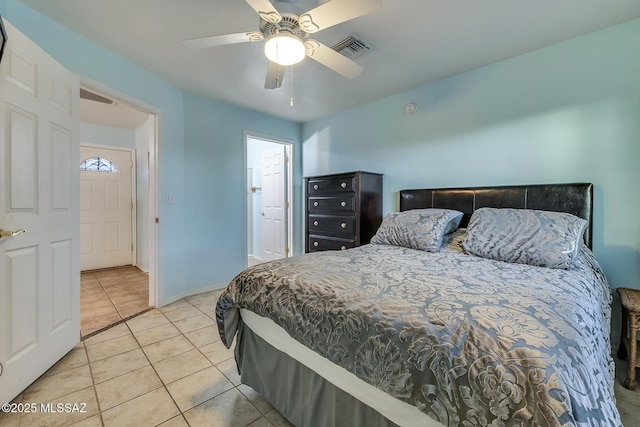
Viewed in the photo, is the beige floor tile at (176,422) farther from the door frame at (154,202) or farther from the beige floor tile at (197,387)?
the door frame at (154,202)

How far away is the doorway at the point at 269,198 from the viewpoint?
429 cm

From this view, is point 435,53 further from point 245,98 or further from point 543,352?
point 543,352

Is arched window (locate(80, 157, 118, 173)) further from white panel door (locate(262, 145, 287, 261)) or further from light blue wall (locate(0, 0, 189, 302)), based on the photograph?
white panel door (locate(262, 145, 287, 261))

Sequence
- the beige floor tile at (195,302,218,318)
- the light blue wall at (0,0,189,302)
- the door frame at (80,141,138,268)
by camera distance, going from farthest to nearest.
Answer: the door frame at (80,141,138,268) < the beige floor tile at (195,302,218,318) < the light blue wall at (0,0,189,302)

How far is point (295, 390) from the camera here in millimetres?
1298

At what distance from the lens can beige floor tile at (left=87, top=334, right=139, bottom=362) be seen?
195 centimetres

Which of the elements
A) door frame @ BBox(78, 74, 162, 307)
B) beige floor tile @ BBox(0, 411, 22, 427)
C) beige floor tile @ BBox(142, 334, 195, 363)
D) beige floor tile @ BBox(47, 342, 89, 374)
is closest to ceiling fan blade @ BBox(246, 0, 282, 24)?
door frame @ BBox(78, 74, 162, 307)

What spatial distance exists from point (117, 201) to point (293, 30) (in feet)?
14.6

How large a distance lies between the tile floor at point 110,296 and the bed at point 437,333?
1.78m

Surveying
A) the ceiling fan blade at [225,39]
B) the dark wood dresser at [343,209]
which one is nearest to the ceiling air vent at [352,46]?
the ceiling fan blade at [225,39]

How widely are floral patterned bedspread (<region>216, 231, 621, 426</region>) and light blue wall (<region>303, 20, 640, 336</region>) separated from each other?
88cm

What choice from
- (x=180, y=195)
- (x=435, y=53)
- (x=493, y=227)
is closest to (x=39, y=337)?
(x=180, y=195)

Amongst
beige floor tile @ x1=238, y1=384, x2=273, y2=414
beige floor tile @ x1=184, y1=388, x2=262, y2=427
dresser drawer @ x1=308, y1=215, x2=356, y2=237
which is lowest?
beige floor tile @ x1=238, y1=384, x2=273, y2=414

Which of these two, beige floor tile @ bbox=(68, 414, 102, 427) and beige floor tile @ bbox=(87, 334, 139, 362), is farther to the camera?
beige floor tile @ bbox=(87, 334, 139, 362)
